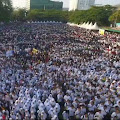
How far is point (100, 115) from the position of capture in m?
6.89

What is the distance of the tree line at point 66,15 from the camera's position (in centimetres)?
3494

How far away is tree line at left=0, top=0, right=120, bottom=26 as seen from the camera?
34.9m

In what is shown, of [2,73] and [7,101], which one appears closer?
[7,101]

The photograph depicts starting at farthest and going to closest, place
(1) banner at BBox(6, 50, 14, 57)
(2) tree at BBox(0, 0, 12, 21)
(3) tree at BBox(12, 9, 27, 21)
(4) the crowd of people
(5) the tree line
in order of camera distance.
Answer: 1. (3) tree at BBox(12, 9, 27, 21)
2. (5) the tree line
3. (2) tree at BBox(0, 0, 12, 21)
4. (1) banner at BBox(6, 50, 14, 57)
5. (4) the crowd of people

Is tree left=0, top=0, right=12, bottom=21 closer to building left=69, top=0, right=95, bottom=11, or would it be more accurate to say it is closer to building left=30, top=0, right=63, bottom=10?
building left=30, top=0, right=63, bottom=10

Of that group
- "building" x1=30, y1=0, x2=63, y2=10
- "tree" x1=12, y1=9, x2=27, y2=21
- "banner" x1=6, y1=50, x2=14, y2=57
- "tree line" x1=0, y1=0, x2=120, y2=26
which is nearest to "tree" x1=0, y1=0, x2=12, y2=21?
"tree line" x1=0, y1=0, x2=120, y2=26

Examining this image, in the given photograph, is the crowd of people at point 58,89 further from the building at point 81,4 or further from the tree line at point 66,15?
the building at point 81,4

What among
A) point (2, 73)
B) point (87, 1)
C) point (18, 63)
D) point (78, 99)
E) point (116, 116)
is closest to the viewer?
point (116, 116)

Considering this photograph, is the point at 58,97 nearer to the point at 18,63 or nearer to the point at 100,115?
the point at 100,115

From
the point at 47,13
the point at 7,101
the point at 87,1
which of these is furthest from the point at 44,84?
the point at 87,1

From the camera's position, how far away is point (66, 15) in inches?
2328

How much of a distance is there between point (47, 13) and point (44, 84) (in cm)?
5017

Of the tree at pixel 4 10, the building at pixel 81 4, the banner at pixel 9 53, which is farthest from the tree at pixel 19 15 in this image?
the building at pixel 81 4

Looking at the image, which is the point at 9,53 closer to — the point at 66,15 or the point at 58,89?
the point at 58,89
